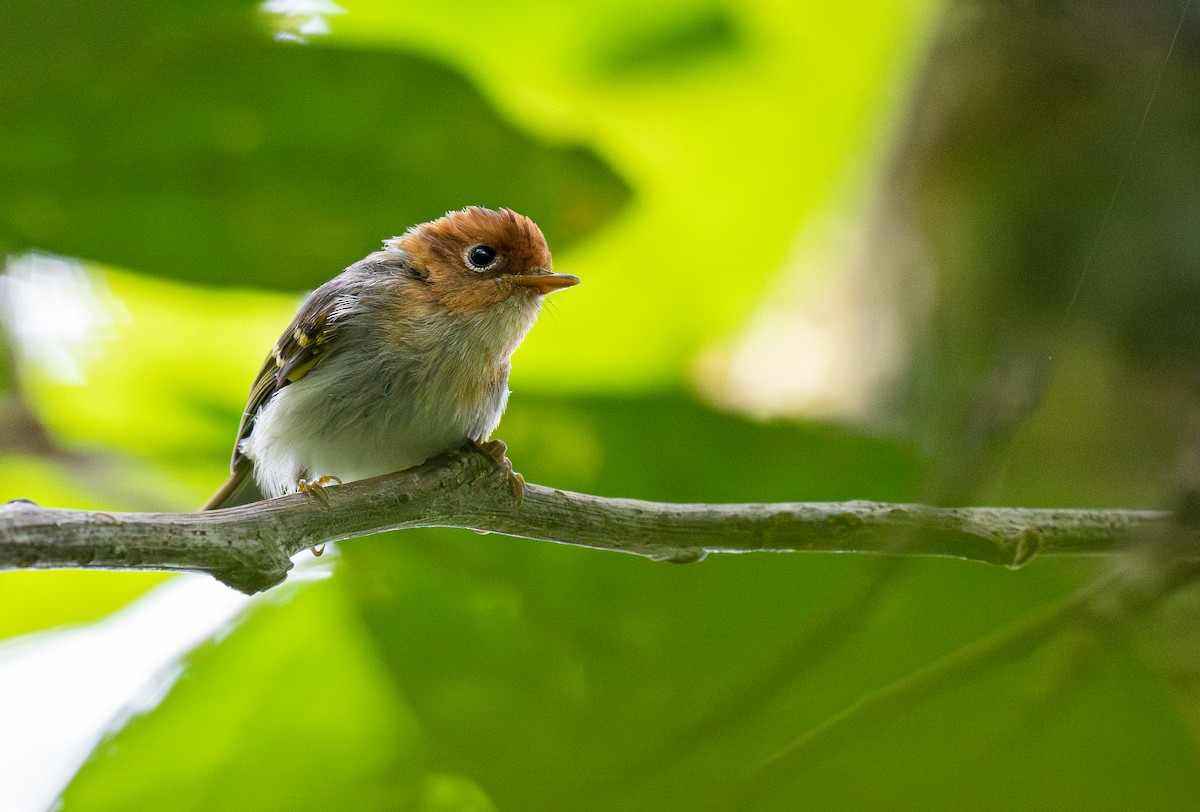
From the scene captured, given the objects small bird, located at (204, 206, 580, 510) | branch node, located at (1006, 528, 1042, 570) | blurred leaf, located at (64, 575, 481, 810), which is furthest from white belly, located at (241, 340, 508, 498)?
branch node, located at (1006, 528, 1042, 570)

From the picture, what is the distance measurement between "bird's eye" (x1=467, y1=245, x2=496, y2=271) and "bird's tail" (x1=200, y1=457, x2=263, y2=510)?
0.43m

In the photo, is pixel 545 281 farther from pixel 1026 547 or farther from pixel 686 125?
pixel 1026 547

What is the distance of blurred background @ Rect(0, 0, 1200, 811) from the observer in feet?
1.77

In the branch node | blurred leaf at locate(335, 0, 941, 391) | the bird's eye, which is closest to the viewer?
the branch node

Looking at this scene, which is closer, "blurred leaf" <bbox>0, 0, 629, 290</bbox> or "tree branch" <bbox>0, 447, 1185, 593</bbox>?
"tree branch" <bbox>0, 447, 1185, 593</bbox>

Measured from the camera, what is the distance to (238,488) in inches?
53.1

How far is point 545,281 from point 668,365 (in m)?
0.20

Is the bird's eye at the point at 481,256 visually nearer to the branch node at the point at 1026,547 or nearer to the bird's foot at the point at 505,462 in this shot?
the bird's foot at the point at 505,462

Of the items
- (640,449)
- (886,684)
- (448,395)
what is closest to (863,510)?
(886,684)

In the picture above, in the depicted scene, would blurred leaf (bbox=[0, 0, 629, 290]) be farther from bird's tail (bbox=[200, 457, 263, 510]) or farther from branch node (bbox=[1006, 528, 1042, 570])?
branch node (bbox=[1006, 528, 1042, 570])

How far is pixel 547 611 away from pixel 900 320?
0.47m

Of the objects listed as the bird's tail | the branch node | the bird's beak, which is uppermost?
the bird's beak

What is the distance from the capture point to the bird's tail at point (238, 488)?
1.31 metres

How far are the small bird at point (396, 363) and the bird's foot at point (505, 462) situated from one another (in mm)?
122
